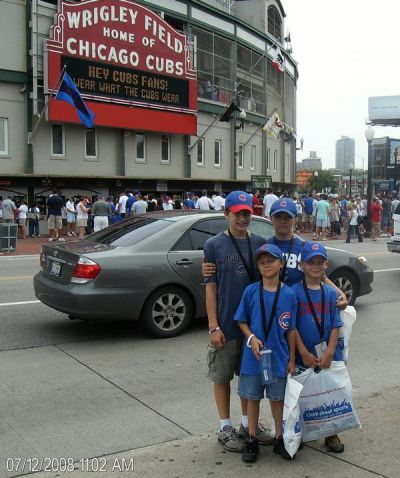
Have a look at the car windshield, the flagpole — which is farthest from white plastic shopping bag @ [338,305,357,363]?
the flagpole

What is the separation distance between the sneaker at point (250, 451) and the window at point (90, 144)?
2429 centimetres

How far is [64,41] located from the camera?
24.5 meters

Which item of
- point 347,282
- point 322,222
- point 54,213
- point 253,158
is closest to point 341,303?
point 347,282

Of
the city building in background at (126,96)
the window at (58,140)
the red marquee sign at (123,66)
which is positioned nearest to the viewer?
the city building in background at (126,96)

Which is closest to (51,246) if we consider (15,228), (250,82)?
(15,228)

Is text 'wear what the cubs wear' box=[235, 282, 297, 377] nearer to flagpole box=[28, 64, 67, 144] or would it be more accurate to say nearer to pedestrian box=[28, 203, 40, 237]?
pedestrian box=[28, 203, 40, 237]

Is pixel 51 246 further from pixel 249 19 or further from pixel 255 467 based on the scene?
pixel 249 19

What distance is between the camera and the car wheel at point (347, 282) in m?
8.45

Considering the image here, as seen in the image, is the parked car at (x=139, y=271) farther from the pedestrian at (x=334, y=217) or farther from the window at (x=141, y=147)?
the window at (x=141, y=147)

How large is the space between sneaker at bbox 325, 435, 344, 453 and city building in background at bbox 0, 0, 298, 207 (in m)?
21.8

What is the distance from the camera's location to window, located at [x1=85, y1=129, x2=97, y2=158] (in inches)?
1056

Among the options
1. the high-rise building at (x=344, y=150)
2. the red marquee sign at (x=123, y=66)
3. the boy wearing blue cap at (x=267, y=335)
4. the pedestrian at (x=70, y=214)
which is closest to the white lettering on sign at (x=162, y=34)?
the red marquee sign at (x=123, y=66)

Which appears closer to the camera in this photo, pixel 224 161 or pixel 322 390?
pixel 322 390

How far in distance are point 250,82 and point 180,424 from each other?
117 ft
